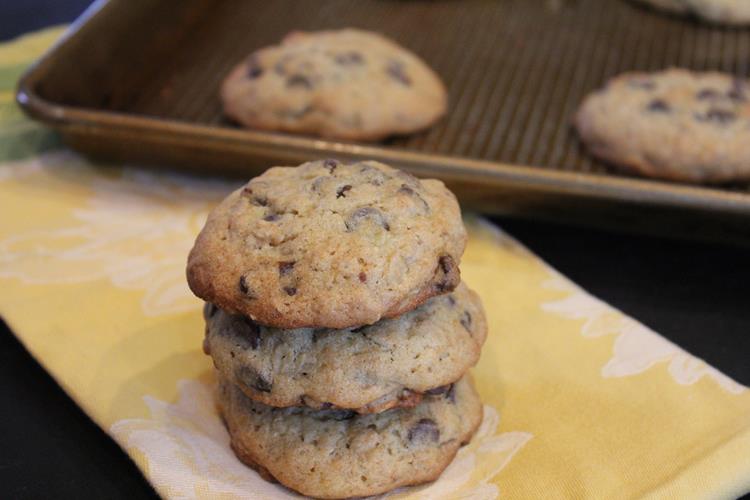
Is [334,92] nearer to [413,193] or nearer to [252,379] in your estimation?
[413,193]

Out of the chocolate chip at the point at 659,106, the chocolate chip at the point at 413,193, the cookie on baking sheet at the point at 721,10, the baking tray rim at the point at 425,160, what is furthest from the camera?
the cookie on baking sheet at the point at 721,10

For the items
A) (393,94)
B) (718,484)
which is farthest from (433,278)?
(393,94)

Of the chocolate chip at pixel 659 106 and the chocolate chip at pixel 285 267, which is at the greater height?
the chocolate chip at pixel 285 267

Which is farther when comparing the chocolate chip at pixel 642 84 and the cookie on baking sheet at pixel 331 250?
the chocolate chip at pixel 642 84

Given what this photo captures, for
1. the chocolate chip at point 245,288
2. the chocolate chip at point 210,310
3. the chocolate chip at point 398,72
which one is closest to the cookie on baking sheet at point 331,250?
the chocolate chip at point 245,288

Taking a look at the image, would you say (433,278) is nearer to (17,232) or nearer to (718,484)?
(718,484)

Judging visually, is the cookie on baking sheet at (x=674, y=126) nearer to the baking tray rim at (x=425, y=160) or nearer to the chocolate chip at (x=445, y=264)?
the baking tray rim at (x=425, y=160)
